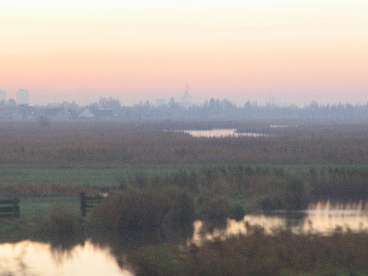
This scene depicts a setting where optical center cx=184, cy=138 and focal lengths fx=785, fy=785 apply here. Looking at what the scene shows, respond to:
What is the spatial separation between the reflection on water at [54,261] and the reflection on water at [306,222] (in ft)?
12.6

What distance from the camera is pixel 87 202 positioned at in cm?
3609

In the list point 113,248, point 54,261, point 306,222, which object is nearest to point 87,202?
point 113,248

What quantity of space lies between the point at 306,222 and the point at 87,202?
998 cm

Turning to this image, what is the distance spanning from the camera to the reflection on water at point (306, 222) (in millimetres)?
30766

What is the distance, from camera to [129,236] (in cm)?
3155

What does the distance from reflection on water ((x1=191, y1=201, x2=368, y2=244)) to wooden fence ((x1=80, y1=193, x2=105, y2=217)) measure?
468cm

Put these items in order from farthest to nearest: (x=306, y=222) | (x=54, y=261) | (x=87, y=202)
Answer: (x=87, y=202) → (x=306, y=222) → (x=54, y=261)

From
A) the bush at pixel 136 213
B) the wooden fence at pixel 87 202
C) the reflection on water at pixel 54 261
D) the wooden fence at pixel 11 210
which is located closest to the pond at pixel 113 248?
the reflection on water at pixel 54 261

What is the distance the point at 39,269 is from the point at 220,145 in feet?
198

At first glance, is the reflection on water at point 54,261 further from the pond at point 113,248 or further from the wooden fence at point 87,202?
the wooden fence at point 87,202

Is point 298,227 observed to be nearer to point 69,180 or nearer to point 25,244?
point 25,244

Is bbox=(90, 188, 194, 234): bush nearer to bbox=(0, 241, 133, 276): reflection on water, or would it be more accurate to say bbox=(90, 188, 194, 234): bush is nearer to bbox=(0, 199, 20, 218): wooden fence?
bbox=(0, 241, 133, 276): reflection on water

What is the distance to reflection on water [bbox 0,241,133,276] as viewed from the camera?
2522 cm

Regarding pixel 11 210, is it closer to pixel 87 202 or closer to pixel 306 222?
pixel 87 202
